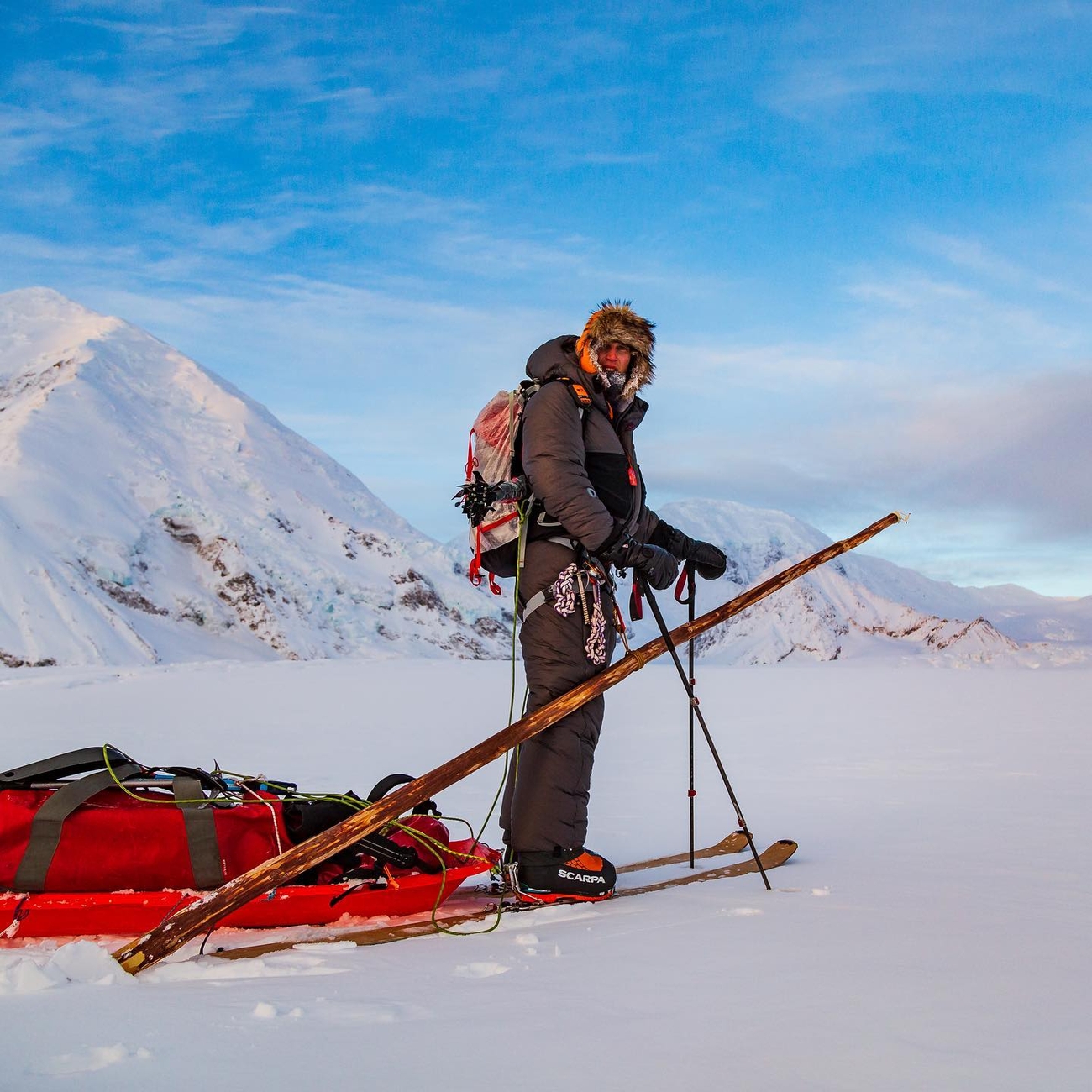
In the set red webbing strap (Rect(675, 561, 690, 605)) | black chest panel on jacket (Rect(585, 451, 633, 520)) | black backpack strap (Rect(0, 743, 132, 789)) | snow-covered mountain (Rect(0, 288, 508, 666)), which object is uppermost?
snow-covered mountain (Rect(0, 288, 508, 666))

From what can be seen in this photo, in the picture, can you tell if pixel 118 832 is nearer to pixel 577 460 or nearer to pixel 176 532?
pixel 577 460

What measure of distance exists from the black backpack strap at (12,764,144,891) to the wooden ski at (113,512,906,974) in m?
0.55

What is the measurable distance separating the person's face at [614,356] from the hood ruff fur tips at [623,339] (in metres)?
0.02

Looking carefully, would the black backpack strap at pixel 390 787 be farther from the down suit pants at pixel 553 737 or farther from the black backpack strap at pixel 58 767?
the black backpack strap at pixel 58 767

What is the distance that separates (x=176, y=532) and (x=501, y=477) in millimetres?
51619

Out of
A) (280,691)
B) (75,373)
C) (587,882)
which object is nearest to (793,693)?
(280,691)

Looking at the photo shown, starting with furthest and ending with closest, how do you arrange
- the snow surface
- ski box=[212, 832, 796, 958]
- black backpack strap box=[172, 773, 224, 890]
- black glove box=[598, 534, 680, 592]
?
black glove box=[598, 534, 680, 592] → black backpack strap box=[172, 773, 224, 890] → ski box=[212, 832, 796, 958] → the snow surface

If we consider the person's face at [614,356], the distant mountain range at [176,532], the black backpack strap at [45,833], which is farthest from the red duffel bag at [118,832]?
the distant mountain range at [176,532]

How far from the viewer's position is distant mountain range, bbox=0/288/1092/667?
43.6 m

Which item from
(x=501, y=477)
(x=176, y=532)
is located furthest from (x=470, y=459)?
(x=176, y=532)

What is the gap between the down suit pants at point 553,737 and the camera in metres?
4.23

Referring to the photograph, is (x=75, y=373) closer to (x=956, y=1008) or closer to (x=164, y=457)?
(x=164, y=457)

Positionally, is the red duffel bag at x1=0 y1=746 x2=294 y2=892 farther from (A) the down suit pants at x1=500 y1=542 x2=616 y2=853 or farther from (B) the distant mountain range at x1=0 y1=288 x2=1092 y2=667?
(B) the distant mountain range at x1=0 y1=288 x2=1092 y2=667

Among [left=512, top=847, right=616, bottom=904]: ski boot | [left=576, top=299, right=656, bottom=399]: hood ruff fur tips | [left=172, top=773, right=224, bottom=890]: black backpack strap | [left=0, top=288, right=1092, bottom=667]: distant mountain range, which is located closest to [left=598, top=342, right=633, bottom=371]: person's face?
[left=576, top=299, right=656, bottom=399]: hood ruff fur tips
